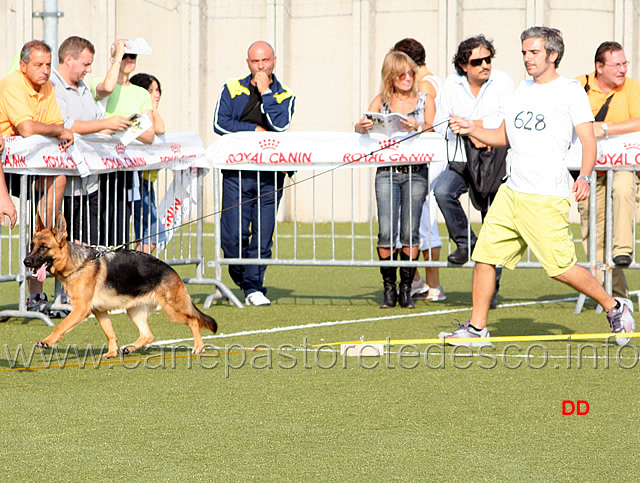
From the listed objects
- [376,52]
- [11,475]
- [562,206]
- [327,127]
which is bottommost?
[11,475]

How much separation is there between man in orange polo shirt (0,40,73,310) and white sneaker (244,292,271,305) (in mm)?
2092

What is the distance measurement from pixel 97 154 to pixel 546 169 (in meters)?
3.81

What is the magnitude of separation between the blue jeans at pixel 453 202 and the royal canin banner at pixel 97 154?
2.17 metres

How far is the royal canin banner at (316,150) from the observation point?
9141mm

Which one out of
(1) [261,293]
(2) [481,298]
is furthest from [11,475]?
(1) [261,293]

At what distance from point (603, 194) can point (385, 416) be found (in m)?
4.86

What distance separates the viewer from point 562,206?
682 cm

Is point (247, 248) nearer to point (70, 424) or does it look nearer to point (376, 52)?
point (70, 424)

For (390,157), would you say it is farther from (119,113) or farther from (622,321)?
(622,321)

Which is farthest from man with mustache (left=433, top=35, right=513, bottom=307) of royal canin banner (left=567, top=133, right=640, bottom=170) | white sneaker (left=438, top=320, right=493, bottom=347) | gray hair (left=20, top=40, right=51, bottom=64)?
gray hair (left=20, top=40, right=51, bottom=64)

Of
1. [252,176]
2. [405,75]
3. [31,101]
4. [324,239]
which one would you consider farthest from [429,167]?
[324,239]

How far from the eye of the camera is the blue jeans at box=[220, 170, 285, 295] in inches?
376

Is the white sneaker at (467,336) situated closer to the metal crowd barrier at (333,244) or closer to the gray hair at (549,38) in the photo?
the metal crowd barrier at (333,244)

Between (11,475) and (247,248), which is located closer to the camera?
(11,475)
